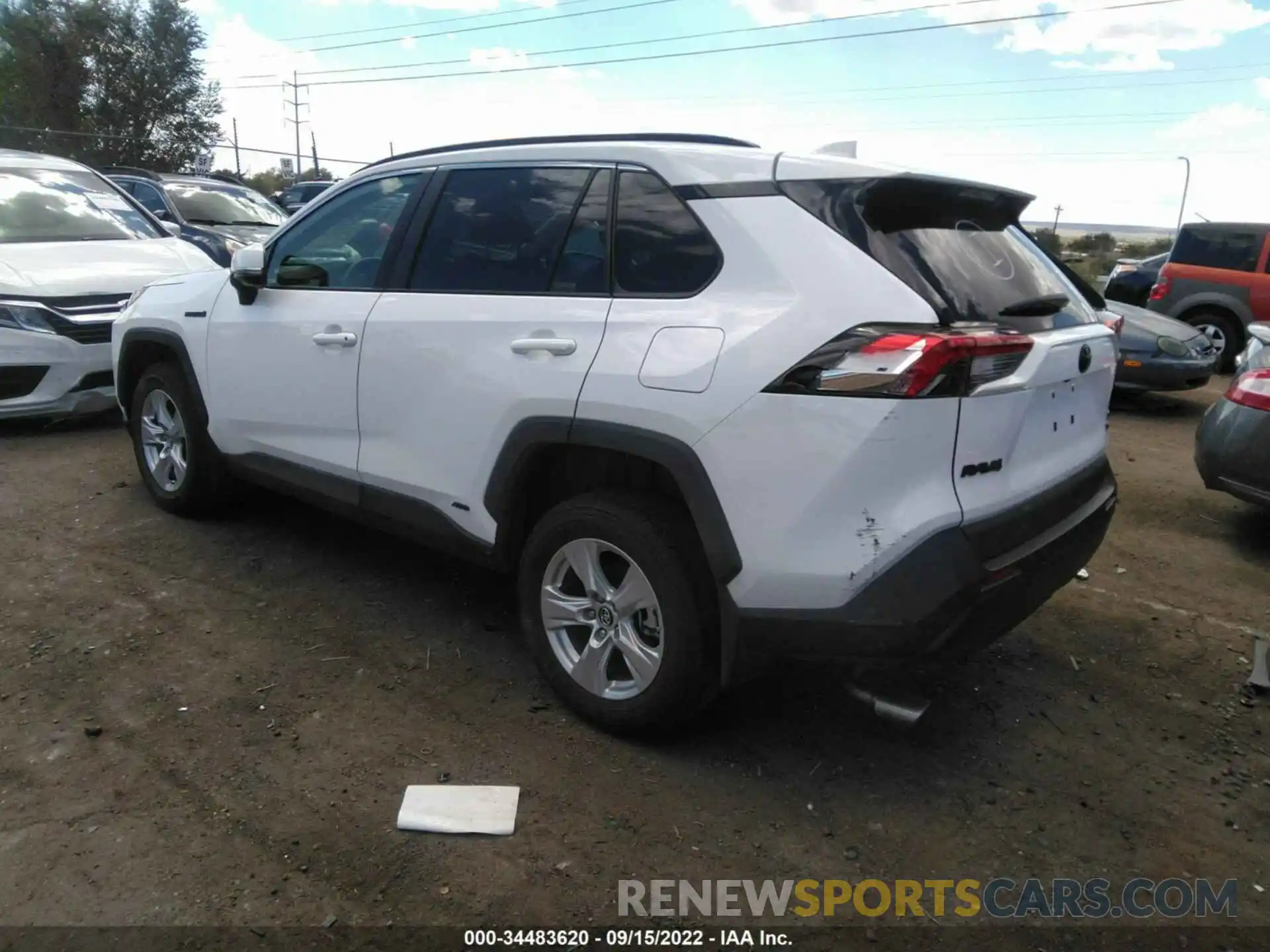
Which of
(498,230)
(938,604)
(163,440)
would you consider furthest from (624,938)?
(163,440)

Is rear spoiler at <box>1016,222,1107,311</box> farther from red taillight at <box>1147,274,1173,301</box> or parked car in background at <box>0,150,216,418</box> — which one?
red taillight at <box>1147,274,1173,301</box>

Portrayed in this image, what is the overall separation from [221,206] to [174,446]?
7.53 m

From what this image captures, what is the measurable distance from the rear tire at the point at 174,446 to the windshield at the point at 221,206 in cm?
677

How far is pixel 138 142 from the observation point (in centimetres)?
4059

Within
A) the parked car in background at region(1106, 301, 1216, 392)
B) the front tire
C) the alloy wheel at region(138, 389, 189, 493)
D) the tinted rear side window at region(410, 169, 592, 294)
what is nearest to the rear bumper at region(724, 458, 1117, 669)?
the front tire

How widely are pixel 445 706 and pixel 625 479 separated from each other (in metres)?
1.03

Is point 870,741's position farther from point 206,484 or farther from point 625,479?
point 206,484

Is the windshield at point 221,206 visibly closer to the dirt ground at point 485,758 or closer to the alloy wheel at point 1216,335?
the dirt ground at point 485,758

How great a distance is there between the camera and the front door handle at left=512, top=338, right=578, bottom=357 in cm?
290

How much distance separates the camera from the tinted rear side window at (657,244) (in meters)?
2.72

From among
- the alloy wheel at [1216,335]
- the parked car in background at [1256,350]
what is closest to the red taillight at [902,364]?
the parked car in background at [1256,350]

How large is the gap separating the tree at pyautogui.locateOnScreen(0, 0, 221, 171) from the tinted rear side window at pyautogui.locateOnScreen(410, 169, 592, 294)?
139 ft

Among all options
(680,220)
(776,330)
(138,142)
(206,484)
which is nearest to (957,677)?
(776,330)

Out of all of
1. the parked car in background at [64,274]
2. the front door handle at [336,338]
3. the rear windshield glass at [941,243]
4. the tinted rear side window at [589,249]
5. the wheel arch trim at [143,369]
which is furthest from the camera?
the parked car in background at [64,274]
